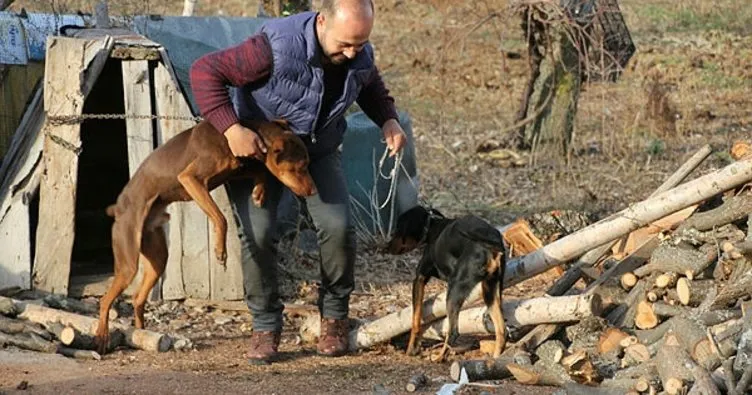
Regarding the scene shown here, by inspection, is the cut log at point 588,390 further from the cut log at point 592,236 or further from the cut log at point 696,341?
the cut log at point 592,236

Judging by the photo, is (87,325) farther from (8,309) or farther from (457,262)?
(457,262)

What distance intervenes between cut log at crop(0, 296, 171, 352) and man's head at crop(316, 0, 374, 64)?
6.92ft

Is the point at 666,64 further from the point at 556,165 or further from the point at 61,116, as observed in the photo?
the point at 61,116

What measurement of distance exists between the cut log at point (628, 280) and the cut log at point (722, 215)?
0.35 meters

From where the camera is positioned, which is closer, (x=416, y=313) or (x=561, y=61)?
(x=416, y=313)

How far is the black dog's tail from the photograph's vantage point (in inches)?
282

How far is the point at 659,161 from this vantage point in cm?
1384

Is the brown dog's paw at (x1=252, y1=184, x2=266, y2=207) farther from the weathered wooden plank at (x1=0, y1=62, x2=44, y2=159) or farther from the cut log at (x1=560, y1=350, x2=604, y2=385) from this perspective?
the weathered wooden plank at (x1=0, y1=62, x2=44, y2=159)

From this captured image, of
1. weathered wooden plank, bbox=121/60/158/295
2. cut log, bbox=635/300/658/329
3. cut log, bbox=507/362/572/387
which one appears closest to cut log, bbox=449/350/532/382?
cut log, bbox=507/362/572/387

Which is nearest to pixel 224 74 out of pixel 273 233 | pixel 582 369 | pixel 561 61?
pixel 273 233

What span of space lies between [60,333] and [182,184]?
1.24 meters

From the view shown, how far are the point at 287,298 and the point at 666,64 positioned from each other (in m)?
10.3

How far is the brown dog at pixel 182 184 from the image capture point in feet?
22.7

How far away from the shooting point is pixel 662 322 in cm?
703
